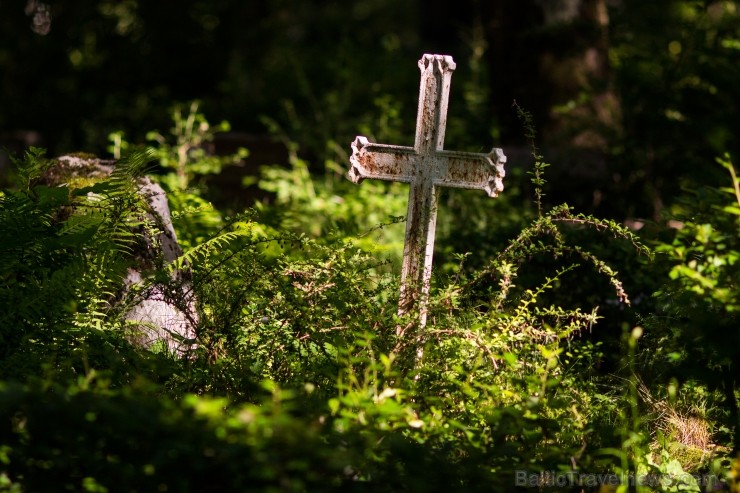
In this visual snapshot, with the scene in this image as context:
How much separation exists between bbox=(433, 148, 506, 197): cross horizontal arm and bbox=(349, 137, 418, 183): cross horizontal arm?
0.47 feet

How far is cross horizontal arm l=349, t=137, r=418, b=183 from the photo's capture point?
4.58 meters

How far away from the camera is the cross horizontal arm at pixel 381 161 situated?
180 inches

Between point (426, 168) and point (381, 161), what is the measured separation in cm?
24

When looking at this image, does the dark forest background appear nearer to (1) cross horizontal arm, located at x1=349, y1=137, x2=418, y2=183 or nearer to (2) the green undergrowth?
(2) the green undergrowth

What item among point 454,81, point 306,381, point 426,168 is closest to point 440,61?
point 426,168

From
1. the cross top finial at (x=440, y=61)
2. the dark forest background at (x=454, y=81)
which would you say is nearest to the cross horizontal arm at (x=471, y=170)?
the cross top finial at (x=440, y=61)

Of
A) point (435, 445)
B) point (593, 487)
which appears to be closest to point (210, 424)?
point (435, 445)

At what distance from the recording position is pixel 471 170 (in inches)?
176

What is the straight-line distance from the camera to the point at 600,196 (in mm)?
8016

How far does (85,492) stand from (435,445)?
1258 millimetres

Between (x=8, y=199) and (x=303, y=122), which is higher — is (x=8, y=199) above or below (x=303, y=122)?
below

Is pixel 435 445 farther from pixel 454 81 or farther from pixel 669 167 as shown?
pixel 454 81

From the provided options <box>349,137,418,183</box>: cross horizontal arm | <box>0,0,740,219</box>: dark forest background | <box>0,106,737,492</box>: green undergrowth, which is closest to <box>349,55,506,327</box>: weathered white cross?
<box>349,137,418,183</box>: cross horizontal arm

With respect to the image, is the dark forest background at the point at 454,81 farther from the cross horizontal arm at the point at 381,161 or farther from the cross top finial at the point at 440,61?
the cross horizontal arm at the point at 381,161
